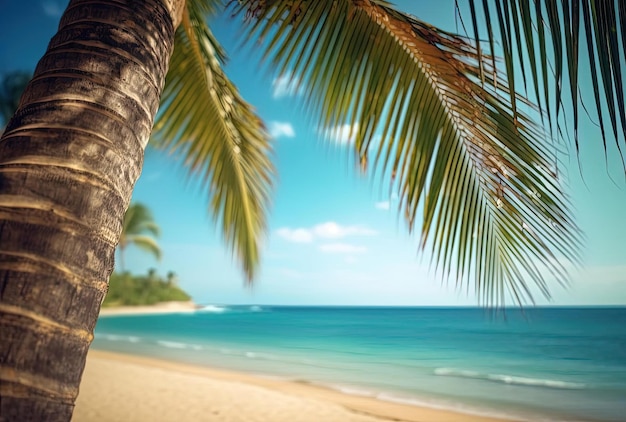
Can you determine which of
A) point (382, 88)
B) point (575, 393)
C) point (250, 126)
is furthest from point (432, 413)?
point (382, 88)

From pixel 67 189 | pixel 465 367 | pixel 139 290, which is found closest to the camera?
pixel 67 189

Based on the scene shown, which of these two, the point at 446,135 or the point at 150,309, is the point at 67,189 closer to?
the point at 446,135

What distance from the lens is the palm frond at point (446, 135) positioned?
1813 mm

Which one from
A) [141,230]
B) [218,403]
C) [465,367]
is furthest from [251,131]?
[141,230]

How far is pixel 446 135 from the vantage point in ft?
6.59

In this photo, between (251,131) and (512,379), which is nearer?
(251,131)

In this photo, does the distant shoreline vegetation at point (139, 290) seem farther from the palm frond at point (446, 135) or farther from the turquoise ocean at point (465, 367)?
the palm frond at point (446, 135)

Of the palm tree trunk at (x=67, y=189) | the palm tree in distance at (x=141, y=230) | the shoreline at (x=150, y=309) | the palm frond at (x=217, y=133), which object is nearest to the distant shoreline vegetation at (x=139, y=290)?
the shoreline at (x=150, y=309)

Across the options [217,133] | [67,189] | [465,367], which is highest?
[217,133]

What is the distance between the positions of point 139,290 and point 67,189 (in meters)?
47.7

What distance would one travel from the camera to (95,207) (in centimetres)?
84

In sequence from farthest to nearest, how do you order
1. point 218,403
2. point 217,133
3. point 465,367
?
point 465,367, point 218,403, point 217,133

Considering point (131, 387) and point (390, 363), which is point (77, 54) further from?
point (390, 363)

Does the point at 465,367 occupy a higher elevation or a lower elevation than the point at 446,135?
lower
